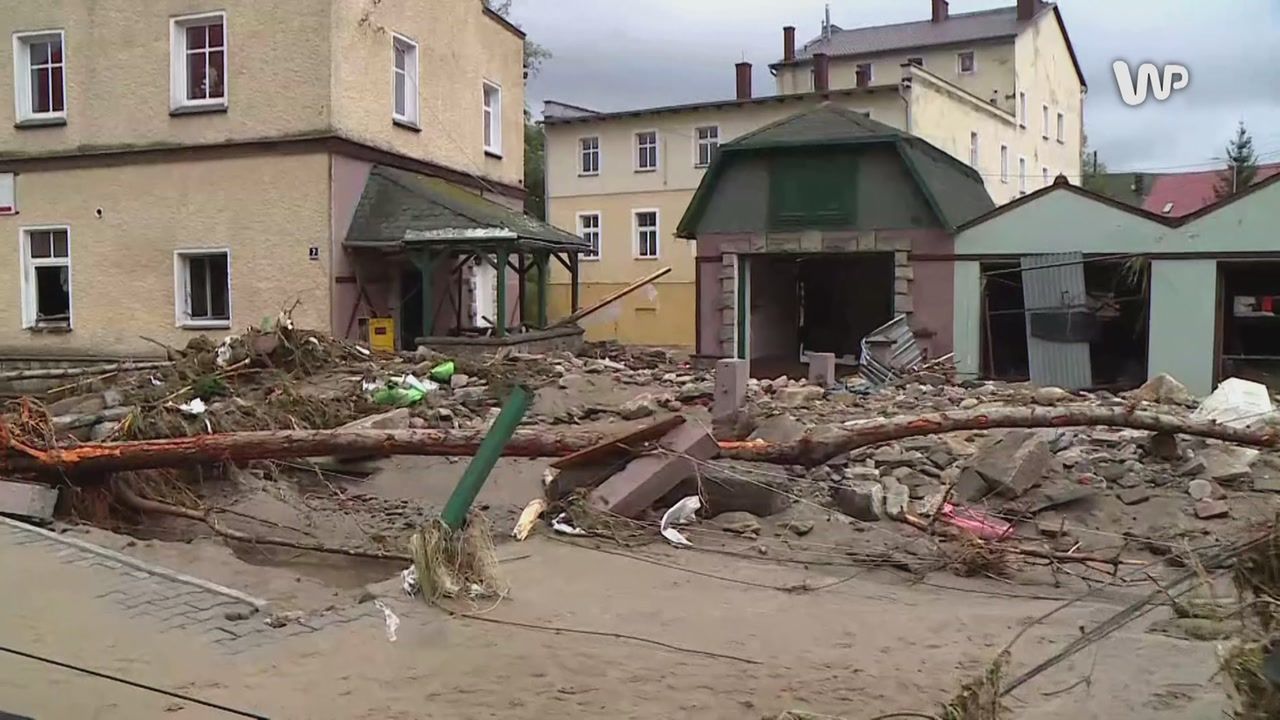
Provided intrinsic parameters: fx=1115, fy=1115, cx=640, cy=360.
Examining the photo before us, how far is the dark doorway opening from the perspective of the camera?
16672mm

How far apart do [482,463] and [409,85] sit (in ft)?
49.0

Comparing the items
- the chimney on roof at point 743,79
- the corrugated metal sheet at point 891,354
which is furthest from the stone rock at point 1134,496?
the chimney on roof at point 743,79

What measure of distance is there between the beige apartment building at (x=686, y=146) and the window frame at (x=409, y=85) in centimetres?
1158

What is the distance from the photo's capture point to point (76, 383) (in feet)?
44.2

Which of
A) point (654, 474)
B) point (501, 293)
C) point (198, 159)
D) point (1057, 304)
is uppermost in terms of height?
point (198, 159)

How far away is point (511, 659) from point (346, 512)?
444cm

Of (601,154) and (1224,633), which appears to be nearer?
(1224,633)

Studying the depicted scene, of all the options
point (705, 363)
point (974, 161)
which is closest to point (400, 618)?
point (705, 363)

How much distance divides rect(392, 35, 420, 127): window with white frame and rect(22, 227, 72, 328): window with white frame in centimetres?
641

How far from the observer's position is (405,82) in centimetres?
2020

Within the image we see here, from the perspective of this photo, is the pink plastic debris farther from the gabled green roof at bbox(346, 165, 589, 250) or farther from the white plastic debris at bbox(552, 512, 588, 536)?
the gabled green roof at bbox(346, 165, 589, 250)

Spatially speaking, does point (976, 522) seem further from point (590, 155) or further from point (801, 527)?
point (590, 155)

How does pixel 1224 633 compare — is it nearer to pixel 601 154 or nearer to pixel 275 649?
pixel 275 649

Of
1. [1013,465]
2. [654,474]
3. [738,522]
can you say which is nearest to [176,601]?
[654,474]
